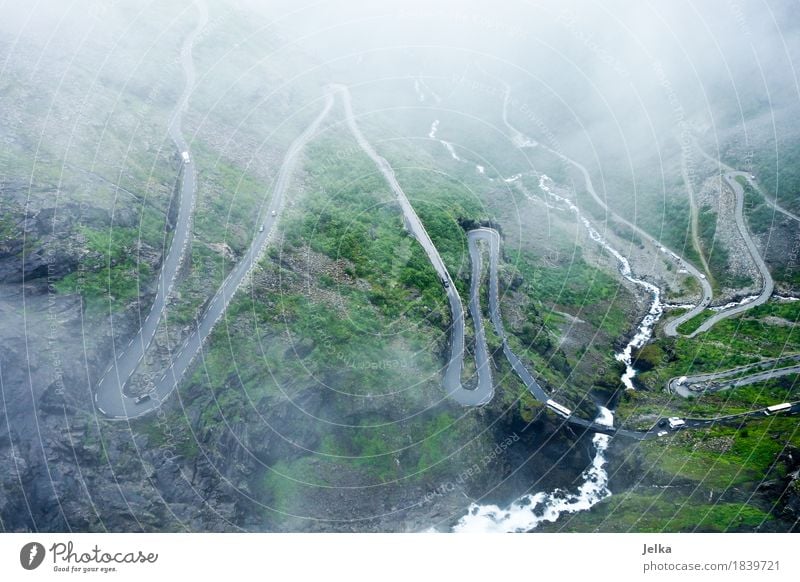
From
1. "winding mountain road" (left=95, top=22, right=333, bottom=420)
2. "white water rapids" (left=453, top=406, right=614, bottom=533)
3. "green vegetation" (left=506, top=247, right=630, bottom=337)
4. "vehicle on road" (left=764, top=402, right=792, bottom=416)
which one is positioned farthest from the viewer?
"green vegetation" (left=506, top=247, right=630, bottom=337)

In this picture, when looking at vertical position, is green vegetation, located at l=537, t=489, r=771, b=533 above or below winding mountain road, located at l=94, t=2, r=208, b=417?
below

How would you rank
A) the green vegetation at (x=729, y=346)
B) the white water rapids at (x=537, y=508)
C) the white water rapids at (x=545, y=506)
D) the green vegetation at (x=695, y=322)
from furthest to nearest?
the green vegetation at (x=695, y=322) → the green vegetation at (x=729, y=346) → the white water rapids at (x=545, y=506) → the white water rapids at (x=537, y=508)

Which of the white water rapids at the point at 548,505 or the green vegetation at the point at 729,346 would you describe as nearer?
the white water rapids at the point at 548,505

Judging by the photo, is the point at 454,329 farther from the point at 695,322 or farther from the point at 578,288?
the point at 695,322

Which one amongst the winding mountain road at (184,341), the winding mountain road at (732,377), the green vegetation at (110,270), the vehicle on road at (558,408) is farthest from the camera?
the winding mountain road at (732,377)

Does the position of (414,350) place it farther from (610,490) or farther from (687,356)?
(687,356)

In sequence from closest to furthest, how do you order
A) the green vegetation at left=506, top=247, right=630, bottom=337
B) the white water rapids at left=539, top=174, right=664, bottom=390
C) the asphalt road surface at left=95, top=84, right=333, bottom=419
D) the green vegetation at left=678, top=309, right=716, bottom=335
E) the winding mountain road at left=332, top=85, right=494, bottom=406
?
the asphalt road surface at left=95, top=84, right=333, bottom=419
the winding mountain road at left=332, top=85, right=494, bottom=406
the white water rapids at left=539, top=174, right=664, bottom=390
the green vegetation at left=678, top=309, right=716, bottom=335
the green vegetation at left=506, top=247, right=630, bottom=337

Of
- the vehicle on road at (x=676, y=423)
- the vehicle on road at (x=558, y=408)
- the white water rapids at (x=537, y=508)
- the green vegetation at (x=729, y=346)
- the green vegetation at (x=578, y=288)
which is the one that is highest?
the green vegetation at (x=578, y=288)

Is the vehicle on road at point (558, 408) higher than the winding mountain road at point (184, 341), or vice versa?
the winding mountain road at point (184, 341)

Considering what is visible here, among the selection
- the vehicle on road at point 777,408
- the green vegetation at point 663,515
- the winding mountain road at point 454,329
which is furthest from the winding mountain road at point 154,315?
the vehicle on road at point 777,408

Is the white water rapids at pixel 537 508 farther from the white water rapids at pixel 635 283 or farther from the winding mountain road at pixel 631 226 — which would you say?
the winding mountain road at pixel 631 226

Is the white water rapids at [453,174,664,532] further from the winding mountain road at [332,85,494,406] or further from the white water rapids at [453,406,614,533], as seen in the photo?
the winding mountain road at [332,85,494,406]

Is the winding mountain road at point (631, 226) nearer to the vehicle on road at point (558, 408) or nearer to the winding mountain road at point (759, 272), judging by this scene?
the winding mountain road at point (759, 272)

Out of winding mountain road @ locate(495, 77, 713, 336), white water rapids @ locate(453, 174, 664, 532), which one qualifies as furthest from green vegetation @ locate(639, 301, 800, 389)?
white water rapids @ locate(453, 174, 664, 532)
